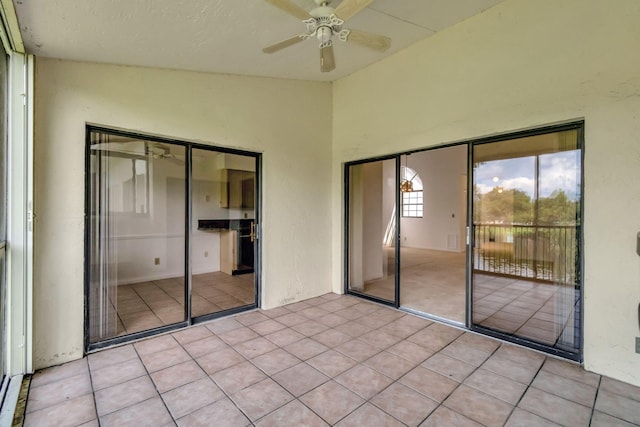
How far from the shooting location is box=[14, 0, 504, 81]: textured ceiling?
6.82 feet

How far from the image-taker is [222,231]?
515 centimetres

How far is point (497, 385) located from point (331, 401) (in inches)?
51.4

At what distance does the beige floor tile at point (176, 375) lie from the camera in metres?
2.26

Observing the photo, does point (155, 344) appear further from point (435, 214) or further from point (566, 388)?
point (435, 214)

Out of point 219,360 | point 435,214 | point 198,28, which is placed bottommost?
point 219,360

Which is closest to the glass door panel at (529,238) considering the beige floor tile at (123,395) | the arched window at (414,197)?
the beige floor tile at (123,395)

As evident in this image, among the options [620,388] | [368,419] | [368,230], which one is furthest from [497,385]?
[368,230]

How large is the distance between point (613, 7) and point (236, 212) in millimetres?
4778

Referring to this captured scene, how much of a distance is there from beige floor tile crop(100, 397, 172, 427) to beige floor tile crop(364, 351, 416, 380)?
5.22ft

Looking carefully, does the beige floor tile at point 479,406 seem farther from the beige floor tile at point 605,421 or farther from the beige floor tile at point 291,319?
the beige floor tile at point 291,319

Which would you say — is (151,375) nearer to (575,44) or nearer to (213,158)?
(213,158)

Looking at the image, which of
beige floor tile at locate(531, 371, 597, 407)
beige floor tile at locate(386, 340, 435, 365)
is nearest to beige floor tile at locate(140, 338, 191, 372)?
beige floor tile at locate(386, 340, 435, 365)

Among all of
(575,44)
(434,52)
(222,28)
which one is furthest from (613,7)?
(222,28)

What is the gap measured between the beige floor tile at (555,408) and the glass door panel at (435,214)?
12.4ft
